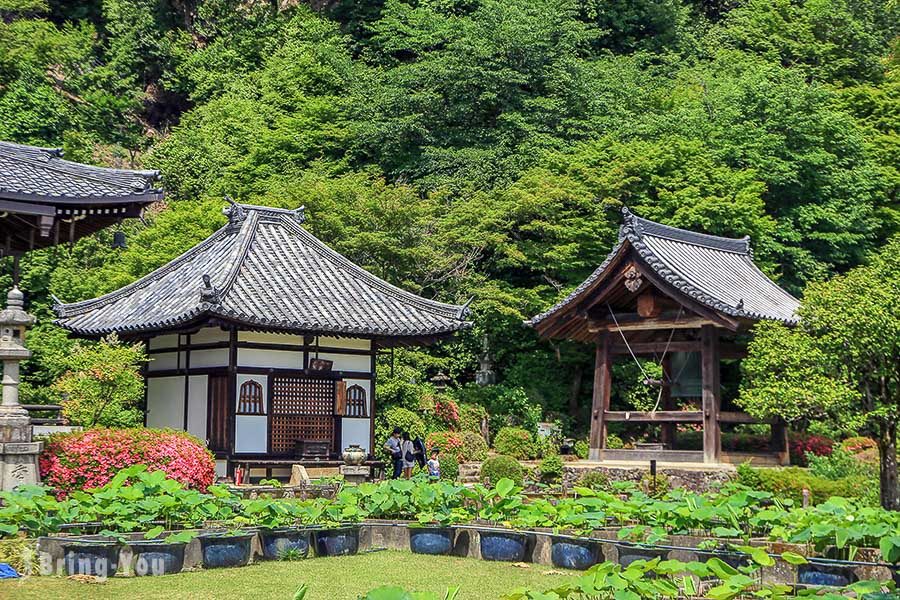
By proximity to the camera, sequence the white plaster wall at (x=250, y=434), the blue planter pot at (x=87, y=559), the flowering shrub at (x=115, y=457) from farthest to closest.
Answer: the white plaster wall at (x=250, y=434)
the flowering shrub at (x=115, y=457)
the blue planter pot at (x=87, y=559)

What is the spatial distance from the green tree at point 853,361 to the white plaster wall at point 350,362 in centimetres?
1023

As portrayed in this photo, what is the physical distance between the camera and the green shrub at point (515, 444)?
3275cm

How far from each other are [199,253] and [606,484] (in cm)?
1213

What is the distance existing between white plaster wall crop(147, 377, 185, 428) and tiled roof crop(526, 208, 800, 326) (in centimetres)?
883

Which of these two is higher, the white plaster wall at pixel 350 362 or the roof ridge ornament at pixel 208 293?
the roof ridge ornament at pixel 208 293

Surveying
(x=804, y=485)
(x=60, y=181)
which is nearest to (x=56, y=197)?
(x=60, y=181)

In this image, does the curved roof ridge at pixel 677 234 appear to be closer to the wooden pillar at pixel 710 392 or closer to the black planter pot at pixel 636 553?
the wooden pillar at pixel 710 392

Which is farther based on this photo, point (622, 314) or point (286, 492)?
point (622, 314)

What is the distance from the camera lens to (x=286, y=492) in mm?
20406

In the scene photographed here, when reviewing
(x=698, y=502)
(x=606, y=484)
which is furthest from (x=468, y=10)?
(x=698, y=502)

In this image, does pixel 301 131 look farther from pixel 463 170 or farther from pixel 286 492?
pixel 286 492

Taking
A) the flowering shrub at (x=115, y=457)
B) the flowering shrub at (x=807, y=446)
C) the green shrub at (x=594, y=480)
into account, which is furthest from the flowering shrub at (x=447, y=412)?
the flowering shrub at (x=115, y=457)

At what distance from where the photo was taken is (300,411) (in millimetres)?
25781

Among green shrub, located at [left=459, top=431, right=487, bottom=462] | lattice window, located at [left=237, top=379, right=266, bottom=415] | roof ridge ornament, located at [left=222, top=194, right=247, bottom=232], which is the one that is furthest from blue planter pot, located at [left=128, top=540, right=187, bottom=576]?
green shrub, located at [left=459, top=431, right=487, bottom=462]
